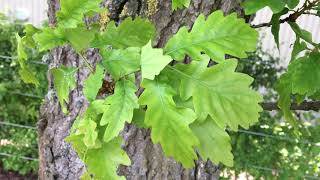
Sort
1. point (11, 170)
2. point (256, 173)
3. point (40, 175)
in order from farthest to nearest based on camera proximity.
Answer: point (11, 170)
point (256, 173)
point (40, 175)

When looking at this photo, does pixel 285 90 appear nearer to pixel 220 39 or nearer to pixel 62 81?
pixel 220 39

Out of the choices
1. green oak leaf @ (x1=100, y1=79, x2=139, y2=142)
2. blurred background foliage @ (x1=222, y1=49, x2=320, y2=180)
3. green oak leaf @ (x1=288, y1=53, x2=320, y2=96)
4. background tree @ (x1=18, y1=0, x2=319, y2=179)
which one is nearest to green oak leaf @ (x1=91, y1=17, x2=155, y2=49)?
background tree @ (x1=18, y1=0, x2=319, y2=179)

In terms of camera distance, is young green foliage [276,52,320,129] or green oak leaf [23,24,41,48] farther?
young green foliage [276,52,320,129]

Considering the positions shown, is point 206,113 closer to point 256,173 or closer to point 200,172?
point 200,172

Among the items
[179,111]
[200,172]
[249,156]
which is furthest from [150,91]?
[249,156]

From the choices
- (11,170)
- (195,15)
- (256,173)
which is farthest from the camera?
(11,170)

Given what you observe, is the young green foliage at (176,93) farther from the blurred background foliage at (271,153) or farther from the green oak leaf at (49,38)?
the blurred background foliage at (271,153)

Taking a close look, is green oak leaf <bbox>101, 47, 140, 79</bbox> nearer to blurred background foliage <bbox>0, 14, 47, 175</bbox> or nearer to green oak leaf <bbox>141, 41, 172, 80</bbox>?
green oak leaf <bbox>141, 41, 172, 80</bbox>
